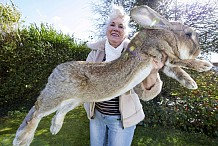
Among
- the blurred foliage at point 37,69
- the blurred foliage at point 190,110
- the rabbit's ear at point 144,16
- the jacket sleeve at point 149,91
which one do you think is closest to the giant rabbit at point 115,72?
the rabbit's ear at point 144,16

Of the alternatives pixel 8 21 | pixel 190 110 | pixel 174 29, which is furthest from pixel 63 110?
pixel 8 21

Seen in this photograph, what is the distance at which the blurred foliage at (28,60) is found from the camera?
25.3ft

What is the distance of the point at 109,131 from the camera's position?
114 inches

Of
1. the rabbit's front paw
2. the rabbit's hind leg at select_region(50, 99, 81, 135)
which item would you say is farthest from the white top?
the rabbit's front paw

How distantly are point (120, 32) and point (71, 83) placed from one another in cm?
83

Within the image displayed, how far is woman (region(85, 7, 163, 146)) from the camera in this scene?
9.02 feet

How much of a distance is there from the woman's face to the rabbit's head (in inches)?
20.3

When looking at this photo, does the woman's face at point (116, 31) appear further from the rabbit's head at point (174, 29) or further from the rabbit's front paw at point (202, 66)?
the rabbit's front paw at point (202, 66)

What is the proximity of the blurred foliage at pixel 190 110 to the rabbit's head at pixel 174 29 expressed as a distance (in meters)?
3.72

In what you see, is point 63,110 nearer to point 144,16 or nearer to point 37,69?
point 144,16

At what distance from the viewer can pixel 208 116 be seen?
5.92 metres

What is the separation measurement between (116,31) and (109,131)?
94cm

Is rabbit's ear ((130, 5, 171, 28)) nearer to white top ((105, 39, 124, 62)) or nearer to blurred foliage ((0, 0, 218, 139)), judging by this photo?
white top ((105, 39, 124, 62))

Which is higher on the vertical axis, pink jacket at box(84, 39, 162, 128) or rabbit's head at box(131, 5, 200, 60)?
Answer: rabbit's head at box(131, 5, 200, 60)
